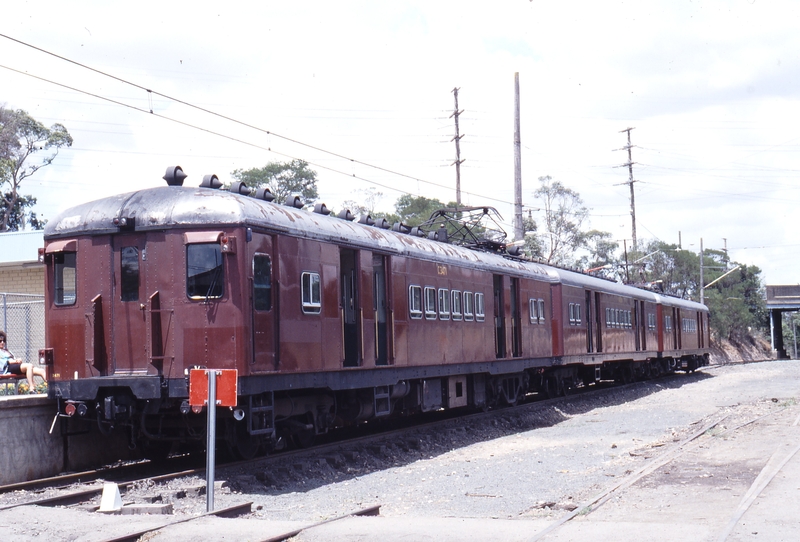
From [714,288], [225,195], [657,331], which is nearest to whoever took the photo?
[225,195]

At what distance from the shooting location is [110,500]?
29.7ft

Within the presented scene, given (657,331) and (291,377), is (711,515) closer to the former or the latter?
(291,377)

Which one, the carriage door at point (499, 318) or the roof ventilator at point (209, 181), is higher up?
the roof ventilator at point (209, 181)

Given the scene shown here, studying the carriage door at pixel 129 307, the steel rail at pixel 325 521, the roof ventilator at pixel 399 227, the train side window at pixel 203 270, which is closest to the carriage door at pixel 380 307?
the roof ventilator at pixel 399 227

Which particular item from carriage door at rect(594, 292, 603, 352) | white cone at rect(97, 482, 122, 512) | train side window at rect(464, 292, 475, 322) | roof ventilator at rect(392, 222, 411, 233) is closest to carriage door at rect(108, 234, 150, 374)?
white cone at rect(97, 482, 122, 512)

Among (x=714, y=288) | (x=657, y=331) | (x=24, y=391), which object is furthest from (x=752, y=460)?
(x=714, y=288)

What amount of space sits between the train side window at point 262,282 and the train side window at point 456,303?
6.55m

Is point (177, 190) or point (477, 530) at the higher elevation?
point (177, 190)

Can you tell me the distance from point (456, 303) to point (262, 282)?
699 cm

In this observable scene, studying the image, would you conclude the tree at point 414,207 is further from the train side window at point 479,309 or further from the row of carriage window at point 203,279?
the row of carriage window at point 203,279

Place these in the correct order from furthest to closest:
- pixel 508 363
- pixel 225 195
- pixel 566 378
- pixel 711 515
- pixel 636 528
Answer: pixel 566 378 → pixel 508 363 → pixel 225 195 → pixel 711 515 → pixel 636 528

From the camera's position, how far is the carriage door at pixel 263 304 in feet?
36.1

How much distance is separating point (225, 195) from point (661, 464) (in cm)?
654

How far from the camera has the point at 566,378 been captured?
84.9 ft
